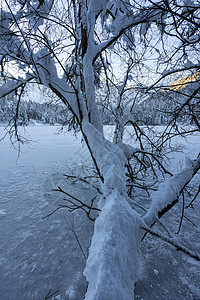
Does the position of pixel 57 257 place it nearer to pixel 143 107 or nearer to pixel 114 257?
pixel 114 257

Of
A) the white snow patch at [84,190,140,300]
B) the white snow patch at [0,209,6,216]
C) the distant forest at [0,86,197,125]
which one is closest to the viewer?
the white snow patch at [84,190,140,300]

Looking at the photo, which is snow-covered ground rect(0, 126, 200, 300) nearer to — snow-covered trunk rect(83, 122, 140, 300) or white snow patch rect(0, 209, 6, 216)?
white snow patch rect(0, 209, 6, 216)

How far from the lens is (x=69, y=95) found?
210cm

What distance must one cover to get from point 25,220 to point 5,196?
54.9 inches

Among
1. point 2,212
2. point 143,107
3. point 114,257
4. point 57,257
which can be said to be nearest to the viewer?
point 114,257

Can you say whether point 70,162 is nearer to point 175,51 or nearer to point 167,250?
point 167,250

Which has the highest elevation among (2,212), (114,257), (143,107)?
(143,107)

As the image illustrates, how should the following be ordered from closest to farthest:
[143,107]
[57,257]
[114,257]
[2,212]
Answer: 1. [114,257]
2. [57,257]
3. [2,212]
4. [143,107]

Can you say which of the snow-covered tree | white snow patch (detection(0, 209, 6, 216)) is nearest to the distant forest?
the snow-covered tree

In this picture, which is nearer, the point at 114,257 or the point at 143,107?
the point at 114,257

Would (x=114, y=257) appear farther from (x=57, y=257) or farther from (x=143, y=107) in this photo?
(x=143, y=107)

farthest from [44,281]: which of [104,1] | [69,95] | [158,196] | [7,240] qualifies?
[104,1]

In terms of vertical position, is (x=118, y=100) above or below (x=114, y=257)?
above

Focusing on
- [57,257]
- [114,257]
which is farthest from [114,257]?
[57,257]
